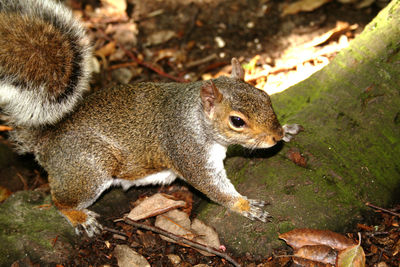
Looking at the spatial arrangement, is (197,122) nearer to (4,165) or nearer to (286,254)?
(286,254)

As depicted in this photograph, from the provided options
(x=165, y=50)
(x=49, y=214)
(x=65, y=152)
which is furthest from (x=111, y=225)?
(x=165, y=50)

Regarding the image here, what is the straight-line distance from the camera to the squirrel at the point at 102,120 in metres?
2.75

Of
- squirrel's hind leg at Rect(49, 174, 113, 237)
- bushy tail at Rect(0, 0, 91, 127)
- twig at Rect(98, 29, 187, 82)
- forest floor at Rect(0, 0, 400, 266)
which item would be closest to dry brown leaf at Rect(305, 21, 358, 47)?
forest floor at Rect(0, 0, 400, 266)

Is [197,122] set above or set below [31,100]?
below

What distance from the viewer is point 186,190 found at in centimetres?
358

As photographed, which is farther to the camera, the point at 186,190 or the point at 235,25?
the point at 235,25

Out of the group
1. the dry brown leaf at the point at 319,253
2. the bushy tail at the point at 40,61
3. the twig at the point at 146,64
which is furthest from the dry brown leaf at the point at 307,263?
the twig at the point at 146,64

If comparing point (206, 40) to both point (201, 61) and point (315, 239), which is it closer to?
point (201, 61)

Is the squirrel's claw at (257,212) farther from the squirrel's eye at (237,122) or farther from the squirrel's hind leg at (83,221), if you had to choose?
the squirrel's hind leg at (83,221)

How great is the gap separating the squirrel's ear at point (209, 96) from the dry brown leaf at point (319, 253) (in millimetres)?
1110

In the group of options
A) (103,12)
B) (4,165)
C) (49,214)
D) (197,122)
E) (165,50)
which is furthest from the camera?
(103,12)

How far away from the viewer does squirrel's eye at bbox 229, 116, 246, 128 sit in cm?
273

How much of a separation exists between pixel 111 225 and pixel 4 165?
149cm

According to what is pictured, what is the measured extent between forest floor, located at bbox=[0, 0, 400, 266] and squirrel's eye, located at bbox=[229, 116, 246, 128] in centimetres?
100
